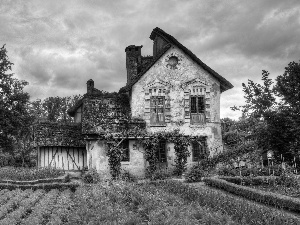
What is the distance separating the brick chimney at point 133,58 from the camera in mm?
27556

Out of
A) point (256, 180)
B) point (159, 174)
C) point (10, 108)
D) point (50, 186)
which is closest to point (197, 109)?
point (159, 174)

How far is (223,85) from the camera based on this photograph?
26.9 metres

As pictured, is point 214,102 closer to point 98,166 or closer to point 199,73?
point 199,73

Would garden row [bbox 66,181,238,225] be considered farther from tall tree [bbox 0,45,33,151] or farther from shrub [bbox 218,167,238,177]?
tall tree [bbox 0,45,33,151]

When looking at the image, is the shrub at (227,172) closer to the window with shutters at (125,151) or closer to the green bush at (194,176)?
the green bush at (194,176)

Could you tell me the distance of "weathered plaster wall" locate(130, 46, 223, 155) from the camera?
2534cm

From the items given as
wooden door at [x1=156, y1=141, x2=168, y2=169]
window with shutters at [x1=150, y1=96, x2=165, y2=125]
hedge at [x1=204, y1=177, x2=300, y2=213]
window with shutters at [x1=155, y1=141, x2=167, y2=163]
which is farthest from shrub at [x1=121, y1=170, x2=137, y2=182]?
hedge at [x1=204, y1=177, x2=300, y2=213]

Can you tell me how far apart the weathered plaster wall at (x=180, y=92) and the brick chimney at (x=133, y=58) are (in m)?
2.28

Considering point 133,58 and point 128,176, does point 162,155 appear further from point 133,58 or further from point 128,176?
point 133,58

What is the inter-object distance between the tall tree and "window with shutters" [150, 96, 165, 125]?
18.3 meters

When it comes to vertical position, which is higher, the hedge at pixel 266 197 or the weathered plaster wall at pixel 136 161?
the weathered plaster wall at pixel 136 161

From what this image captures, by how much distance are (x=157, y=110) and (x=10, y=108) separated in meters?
20.6

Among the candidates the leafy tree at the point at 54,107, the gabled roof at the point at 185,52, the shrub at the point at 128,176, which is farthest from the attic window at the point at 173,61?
the leafy tree at the point at 54,107

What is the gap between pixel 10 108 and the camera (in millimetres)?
38031
